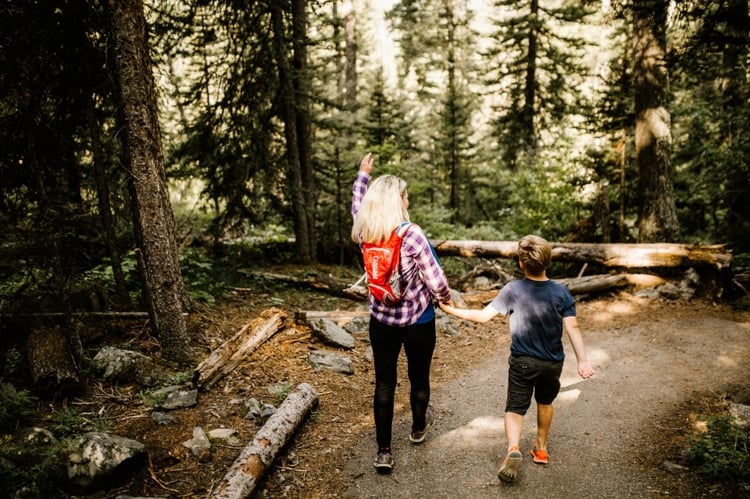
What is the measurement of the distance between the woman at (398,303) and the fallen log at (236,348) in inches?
94.4

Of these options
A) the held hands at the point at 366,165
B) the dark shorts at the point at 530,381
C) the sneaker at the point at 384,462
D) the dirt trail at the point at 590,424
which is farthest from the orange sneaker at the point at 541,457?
the held hands at the point at 366,165

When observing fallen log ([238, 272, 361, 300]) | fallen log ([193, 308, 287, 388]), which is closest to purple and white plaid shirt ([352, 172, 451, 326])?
fallen log ([193, 308, 287, 388])

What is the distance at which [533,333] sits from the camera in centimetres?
349

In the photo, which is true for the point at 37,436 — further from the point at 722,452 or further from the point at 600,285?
the point at 600,285

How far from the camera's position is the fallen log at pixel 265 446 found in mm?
3346

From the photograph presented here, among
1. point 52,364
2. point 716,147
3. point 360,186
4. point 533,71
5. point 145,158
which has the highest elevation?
point 533,71

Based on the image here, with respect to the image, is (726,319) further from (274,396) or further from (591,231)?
(274,396)

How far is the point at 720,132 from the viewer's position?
11.2 m

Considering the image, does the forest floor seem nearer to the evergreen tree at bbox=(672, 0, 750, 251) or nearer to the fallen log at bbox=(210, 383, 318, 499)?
the fallen log at bbox=(210, 383, 318, 499)

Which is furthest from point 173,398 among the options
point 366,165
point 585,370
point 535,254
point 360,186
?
point 585,370

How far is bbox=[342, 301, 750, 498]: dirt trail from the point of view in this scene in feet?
11.8

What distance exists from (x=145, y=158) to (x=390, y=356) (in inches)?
152

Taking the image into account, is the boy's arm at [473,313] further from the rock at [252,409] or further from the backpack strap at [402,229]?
the rock at [252,409]

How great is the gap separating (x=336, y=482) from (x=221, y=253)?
951cm
